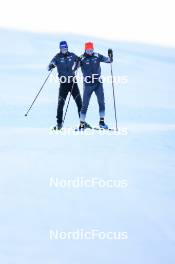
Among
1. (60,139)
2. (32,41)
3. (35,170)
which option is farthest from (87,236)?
(32,41)

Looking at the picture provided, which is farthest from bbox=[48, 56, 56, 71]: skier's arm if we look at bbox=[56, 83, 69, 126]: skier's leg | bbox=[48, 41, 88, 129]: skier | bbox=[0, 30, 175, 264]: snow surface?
bbox=[0, 30, 175, 264]: snow surface

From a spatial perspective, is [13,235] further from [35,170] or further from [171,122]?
[171,122]

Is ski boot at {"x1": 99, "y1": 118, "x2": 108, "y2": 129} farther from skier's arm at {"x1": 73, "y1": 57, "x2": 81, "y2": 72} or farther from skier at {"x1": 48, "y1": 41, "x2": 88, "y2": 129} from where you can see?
skier's arm at {"x1": 73, "y1": 57, "x2": 81, "y2": 72}

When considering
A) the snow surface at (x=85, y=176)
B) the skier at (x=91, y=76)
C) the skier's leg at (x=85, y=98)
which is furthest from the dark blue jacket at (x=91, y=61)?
the snow surface at (x=85, y=176)

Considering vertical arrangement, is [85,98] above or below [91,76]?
below

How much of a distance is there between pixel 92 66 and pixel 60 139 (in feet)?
2.71

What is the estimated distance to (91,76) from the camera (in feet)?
20.8

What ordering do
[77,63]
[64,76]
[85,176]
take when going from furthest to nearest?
[64,76], [77,63], [85,176]

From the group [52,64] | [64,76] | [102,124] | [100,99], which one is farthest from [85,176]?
[52,64]

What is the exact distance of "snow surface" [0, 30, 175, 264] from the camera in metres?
4.84

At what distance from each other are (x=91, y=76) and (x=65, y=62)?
11.9 inches

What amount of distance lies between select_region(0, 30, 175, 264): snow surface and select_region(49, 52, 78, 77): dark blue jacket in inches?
13.5

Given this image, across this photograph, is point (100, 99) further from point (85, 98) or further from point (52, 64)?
point (52, 64)

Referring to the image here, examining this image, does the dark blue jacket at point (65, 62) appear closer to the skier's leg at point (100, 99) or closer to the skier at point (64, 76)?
the skier at point (64, 76)
